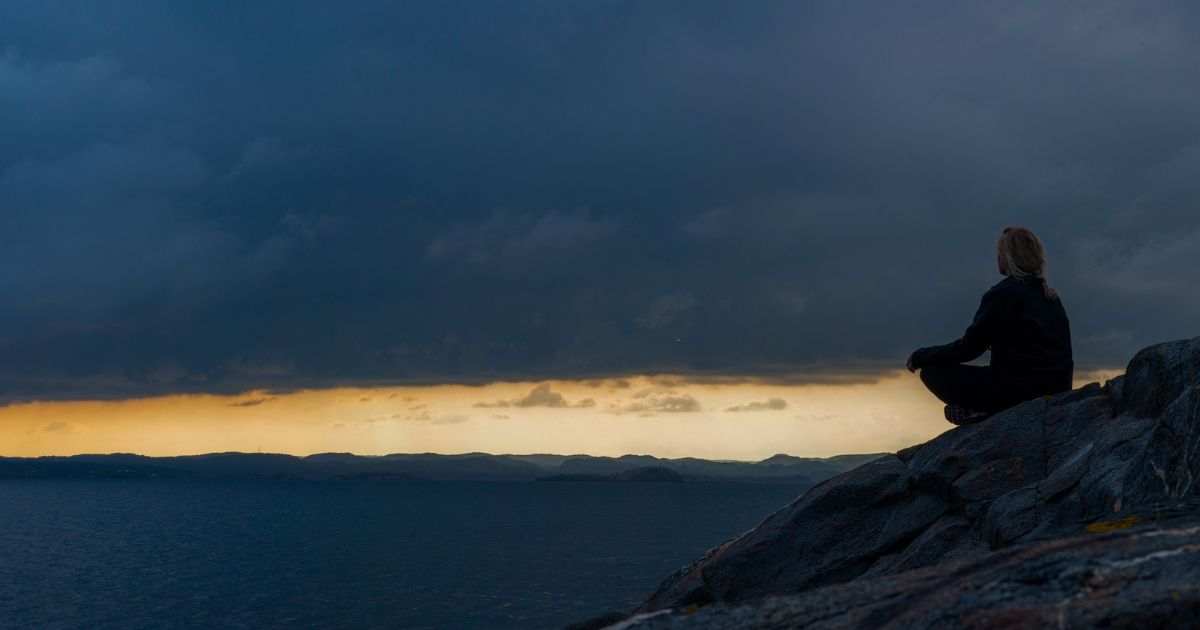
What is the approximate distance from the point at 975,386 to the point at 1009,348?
0.89 meters

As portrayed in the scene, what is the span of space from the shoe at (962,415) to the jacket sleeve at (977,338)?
112 cm

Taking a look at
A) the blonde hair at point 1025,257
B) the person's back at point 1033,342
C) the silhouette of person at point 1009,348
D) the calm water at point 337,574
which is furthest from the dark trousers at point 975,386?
the calm water at point 337,574

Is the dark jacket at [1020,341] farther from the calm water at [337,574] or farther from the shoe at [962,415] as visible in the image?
the calm water at [337,574]

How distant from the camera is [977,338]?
15.0 m

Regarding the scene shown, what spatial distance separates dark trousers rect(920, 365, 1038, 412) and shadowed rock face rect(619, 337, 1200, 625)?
0.81 feet

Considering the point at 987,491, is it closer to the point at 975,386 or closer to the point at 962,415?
the point at 975,386

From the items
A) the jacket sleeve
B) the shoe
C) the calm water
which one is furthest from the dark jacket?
the calm water

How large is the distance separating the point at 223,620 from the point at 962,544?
216 ft

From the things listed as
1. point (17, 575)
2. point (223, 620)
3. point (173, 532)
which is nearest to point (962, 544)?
point (223, 620)

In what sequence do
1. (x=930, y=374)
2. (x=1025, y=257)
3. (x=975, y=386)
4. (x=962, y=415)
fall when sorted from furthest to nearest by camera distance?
(x=962, y=415) < (x=930, y=374) < (x=975, y=386) < (x=1025, y=257)

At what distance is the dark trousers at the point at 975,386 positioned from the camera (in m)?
15.8

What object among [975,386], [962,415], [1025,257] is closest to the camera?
[1025,257]

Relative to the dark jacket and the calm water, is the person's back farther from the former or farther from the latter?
the calm water

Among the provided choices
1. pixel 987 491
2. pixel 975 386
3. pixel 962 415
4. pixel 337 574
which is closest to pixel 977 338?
pixel 975 386
